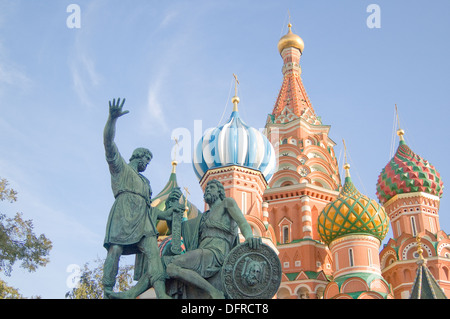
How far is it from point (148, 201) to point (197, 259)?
1174mm

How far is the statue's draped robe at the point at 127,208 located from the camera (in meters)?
6.98

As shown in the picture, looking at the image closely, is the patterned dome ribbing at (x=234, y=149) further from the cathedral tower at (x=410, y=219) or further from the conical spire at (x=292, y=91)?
the conical spire at (x=292, y=91)

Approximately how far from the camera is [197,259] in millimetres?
6777

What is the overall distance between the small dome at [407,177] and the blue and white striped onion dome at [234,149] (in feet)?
22.9

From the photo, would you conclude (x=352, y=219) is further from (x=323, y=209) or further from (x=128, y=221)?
(x=128, y=221)

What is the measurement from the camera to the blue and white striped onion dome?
1004 inches

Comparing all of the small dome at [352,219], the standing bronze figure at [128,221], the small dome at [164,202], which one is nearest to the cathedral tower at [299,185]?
the small dome at [352,219]

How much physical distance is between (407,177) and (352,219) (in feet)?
20.2

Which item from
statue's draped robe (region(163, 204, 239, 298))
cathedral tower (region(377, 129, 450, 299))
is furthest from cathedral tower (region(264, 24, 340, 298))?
statue's draped robe (region(163, 204, 239, 298))

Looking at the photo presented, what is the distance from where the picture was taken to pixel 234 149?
83.7 ft

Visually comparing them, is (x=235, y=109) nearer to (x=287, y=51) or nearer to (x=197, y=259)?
(x=287, y=51)

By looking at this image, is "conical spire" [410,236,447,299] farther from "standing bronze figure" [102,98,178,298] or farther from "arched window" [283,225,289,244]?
"arched window" [283,225,289,244]

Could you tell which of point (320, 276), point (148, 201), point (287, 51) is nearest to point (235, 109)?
point (320, 276)

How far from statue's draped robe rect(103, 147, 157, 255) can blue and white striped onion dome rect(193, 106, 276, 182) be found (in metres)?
18.0
